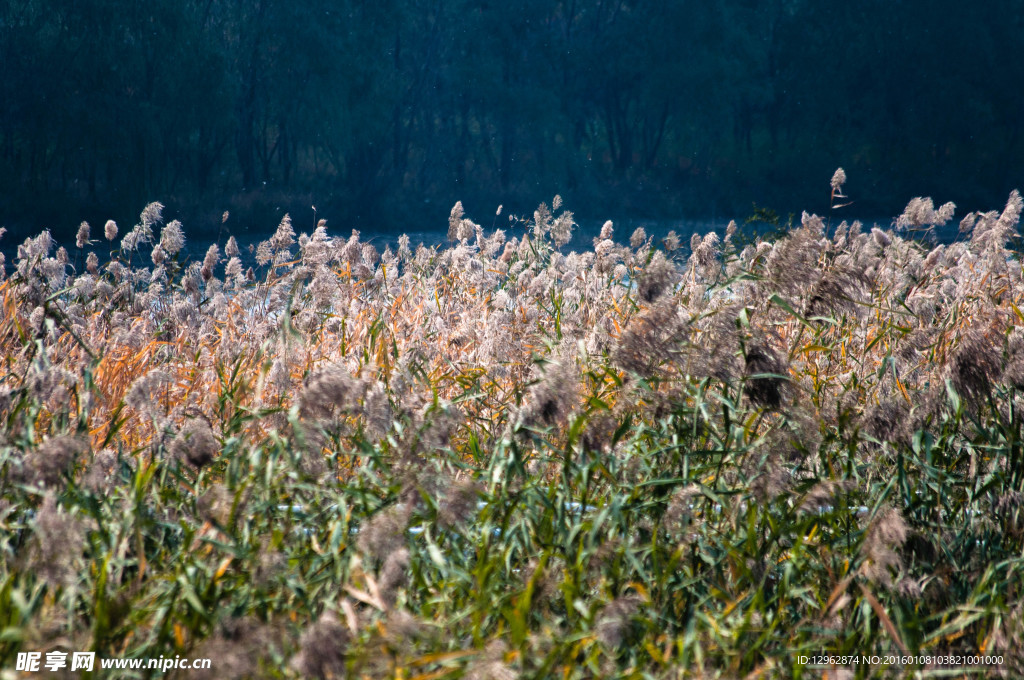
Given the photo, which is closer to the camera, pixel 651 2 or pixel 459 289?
pixel 459 289

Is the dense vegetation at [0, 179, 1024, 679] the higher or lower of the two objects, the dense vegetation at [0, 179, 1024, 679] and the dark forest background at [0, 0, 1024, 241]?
the lower

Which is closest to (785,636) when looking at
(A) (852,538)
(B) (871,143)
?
(A) (852,538)

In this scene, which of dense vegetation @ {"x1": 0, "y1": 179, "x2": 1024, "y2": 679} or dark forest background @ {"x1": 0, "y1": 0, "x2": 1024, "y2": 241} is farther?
dark forest background @ {"x1": 0, "y1": 0, "x2": 1024, "y2": 241}

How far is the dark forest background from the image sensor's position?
16.3 m

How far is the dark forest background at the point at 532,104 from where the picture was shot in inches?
642

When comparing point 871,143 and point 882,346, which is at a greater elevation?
point 871,143

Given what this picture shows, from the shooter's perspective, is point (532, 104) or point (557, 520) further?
point (532, 104)

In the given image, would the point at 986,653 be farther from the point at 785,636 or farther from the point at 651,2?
the point at 651,2

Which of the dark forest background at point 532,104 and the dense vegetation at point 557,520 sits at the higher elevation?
the dark forest background at point 532,104

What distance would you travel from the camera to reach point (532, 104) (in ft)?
66.6

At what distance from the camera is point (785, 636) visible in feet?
6.90

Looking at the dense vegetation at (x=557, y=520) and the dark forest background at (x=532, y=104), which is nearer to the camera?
the dense vegetation at (x=557, y=520)

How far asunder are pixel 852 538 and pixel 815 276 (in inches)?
31.0

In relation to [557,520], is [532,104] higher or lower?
higher
